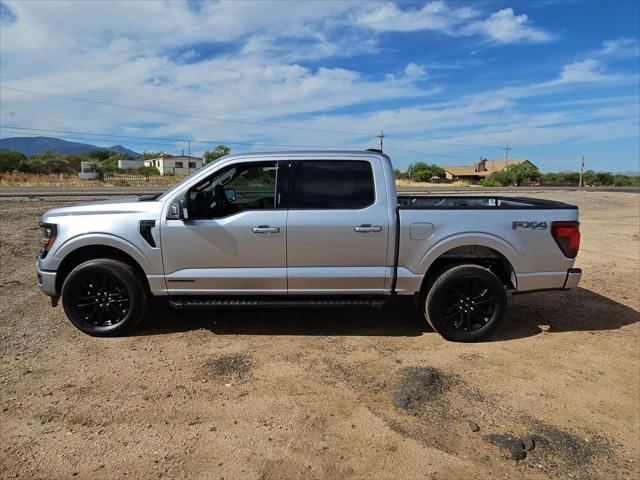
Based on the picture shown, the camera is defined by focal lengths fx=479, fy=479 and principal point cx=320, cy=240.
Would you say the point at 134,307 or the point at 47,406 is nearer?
the point at 47,406

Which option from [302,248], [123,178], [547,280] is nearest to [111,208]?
[302,248]

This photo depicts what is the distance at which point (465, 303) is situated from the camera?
194 inches

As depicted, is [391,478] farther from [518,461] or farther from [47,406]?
[47,406]

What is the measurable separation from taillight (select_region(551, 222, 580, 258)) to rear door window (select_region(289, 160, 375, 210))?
6.15 feet

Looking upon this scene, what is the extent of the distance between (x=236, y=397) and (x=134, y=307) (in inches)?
69.1

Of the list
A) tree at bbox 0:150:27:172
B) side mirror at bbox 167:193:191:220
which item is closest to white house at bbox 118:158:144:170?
tree at bbox 0:150:27:172

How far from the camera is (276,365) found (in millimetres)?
4301

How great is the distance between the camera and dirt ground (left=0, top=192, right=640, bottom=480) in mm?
2965

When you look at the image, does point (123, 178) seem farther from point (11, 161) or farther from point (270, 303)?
point (270, 303)

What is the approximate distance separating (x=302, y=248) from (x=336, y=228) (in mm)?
395

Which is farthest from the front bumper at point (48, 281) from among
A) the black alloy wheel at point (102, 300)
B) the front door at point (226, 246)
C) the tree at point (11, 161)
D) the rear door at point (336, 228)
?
the tree at point (11, 161)

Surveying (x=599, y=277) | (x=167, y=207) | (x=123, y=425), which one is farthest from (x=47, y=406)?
(x=599, y=277)

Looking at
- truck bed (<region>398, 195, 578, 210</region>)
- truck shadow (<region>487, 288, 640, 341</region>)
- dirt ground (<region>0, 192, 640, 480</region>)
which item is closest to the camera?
dirt ground (<region>0, 192, 640, 480</region>)

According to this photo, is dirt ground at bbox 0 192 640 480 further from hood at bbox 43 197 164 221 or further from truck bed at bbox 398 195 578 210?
truck bed at bbox 398 195 578 210
